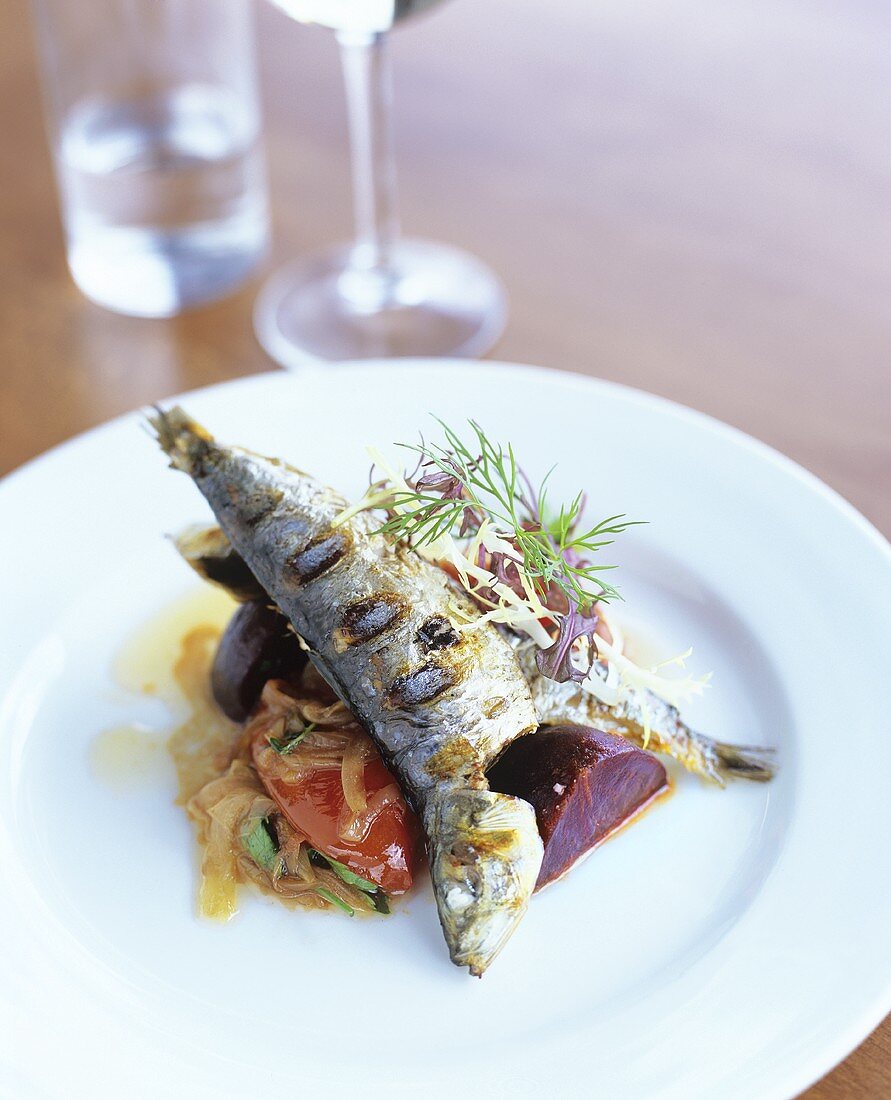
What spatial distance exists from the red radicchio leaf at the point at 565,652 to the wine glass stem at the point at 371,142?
5.75ft

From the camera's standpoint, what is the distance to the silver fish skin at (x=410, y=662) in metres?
2.00

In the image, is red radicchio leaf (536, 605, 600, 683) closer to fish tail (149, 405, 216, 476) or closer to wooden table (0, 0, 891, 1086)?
fish tail (149, 405, 216, 476)

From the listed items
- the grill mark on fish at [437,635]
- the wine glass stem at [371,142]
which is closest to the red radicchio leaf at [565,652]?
the grill mark on fish at [437,635]

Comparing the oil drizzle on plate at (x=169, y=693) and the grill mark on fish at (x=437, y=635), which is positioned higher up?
the grill mark on fish at (x=437, y=635)

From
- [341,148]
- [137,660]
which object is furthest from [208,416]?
[341,148]

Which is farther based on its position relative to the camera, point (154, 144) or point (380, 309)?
point (380, 309)

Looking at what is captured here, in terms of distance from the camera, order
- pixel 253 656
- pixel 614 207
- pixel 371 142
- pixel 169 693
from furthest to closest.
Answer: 1. pixel 614 207
2. pixel 371 142
3. pixel 169 693
4. pixel 253 656

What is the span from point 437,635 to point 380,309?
1.95m

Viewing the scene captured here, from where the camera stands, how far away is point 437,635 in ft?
7.27

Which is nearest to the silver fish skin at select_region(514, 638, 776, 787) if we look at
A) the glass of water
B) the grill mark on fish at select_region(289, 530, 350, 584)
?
the grill mark on fish at select_region(289, 530, 350, 584)

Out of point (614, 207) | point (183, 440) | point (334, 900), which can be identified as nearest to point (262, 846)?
point (334, 900)

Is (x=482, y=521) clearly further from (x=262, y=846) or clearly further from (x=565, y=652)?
(x=262, y=846)

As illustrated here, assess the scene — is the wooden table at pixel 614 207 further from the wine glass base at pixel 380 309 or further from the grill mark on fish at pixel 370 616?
the grill mark on fish at pixel 370 616

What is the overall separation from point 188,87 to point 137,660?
6.49ft
